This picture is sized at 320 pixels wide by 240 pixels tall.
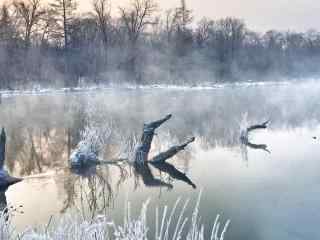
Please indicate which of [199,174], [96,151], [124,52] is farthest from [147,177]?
[124,52]

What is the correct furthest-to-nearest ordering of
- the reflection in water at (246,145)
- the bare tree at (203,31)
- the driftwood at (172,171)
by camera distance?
the bare tree at (203,31), the reflection in water at (246,145), the driftwood at (172,171)

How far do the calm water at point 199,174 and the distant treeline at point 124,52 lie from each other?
16.0 m

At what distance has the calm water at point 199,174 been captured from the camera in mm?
7363

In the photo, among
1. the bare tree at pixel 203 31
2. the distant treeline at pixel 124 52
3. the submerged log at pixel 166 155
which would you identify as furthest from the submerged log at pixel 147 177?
the bare tree at pixel 203 31

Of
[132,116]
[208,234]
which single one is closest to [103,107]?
[132,116]

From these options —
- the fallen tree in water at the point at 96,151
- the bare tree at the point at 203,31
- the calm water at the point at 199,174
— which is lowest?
the calm water at the point at 199,174

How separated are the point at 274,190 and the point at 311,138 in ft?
18.7

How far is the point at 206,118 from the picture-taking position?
18.8m

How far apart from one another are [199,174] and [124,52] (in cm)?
3178

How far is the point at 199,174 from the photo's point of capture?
991 centimetres

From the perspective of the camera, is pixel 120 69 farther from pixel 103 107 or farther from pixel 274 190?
pixel 274 190

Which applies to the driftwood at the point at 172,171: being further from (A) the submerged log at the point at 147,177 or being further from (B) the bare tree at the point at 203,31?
(B) the bare tree at the point at 203,31

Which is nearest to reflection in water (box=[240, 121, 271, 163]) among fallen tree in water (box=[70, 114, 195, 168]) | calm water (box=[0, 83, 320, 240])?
calm water (box=[0, 83, 320, 240])

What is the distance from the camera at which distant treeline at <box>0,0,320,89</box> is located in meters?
35.2
